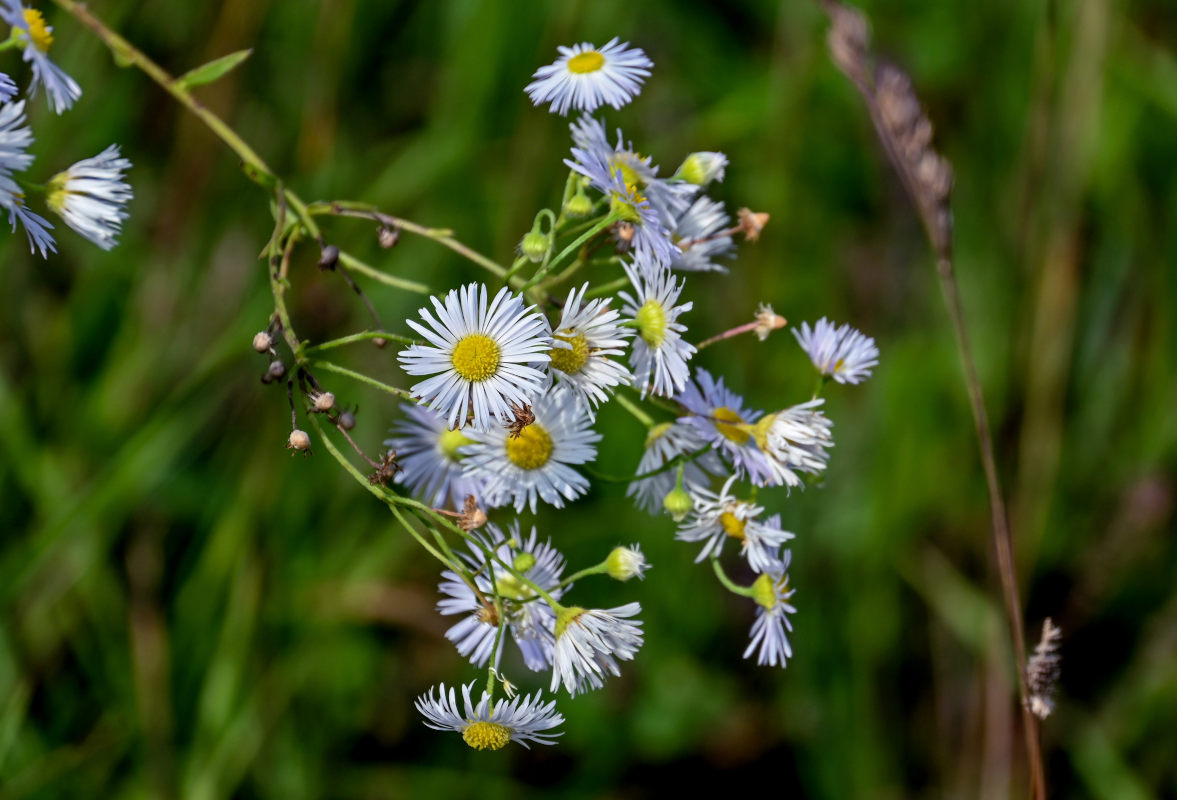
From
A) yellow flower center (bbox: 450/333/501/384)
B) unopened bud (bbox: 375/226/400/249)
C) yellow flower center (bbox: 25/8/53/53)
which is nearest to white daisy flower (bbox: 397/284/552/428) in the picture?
yellow flower center (bbox: 450/333/501/384)

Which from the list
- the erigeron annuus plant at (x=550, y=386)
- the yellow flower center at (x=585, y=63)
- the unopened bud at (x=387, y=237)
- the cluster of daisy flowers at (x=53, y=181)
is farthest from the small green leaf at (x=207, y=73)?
the yellow flower center at (x=585, y=63)

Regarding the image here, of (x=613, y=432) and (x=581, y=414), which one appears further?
(x=613, y=432)

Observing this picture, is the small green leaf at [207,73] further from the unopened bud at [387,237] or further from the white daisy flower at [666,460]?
the white daisy flower at [666,460]

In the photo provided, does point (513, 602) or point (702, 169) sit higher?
point (702, 169)

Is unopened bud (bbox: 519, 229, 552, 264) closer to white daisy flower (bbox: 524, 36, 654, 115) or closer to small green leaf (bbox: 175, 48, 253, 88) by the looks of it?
white daisy flower (bbox: 524, 36, 654, 115)

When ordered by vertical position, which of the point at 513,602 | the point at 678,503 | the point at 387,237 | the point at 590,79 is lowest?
the point at 513,602

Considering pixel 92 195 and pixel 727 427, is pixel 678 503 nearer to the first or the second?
pixel 727 427

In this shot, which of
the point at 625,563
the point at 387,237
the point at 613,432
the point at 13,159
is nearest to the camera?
the point at 13,159

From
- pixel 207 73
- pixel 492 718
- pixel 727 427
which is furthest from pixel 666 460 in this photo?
pixel 207 73
